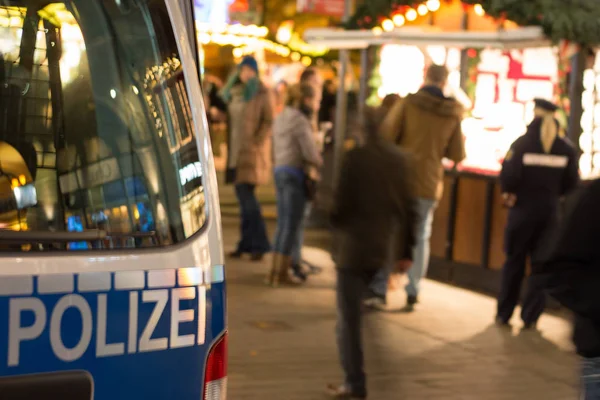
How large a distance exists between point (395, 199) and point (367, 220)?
0.67 feet

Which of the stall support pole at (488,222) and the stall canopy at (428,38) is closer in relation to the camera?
the stall canopy at (428,38)

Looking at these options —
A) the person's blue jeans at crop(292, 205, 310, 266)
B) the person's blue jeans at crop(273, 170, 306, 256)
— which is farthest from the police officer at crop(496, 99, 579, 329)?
the person's blue jeans at crop(292, 205, 310, 266)

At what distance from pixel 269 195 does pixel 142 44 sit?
15.5 meters

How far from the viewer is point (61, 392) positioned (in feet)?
10.3

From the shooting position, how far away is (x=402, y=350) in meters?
8.05

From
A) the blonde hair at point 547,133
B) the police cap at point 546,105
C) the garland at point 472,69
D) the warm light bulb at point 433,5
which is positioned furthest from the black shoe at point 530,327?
the warm light bulb at point 433,5

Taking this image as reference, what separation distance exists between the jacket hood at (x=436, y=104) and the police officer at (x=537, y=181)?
0.66 metres

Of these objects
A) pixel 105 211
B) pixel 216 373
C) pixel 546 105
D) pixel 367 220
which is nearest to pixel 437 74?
pixel 546 105

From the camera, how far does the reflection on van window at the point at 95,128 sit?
3266 mm

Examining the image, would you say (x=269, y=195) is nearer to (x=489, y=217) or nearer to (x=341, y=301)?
(x=489, y=217)

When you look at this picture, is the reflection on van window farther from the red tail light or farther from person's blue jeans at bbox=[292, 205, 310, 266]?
person's blue jeans at bbox=[292, 205, 310, 266]

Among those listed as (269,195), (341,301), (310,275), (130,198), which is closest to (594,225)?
(130,198)

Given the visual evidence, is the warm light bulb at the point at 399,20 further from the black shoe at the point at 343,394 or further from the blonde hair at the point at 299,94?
the black shoe at the point at 343,394

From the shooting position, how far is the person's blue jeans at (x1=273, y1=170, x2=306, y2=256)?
10.0 m
